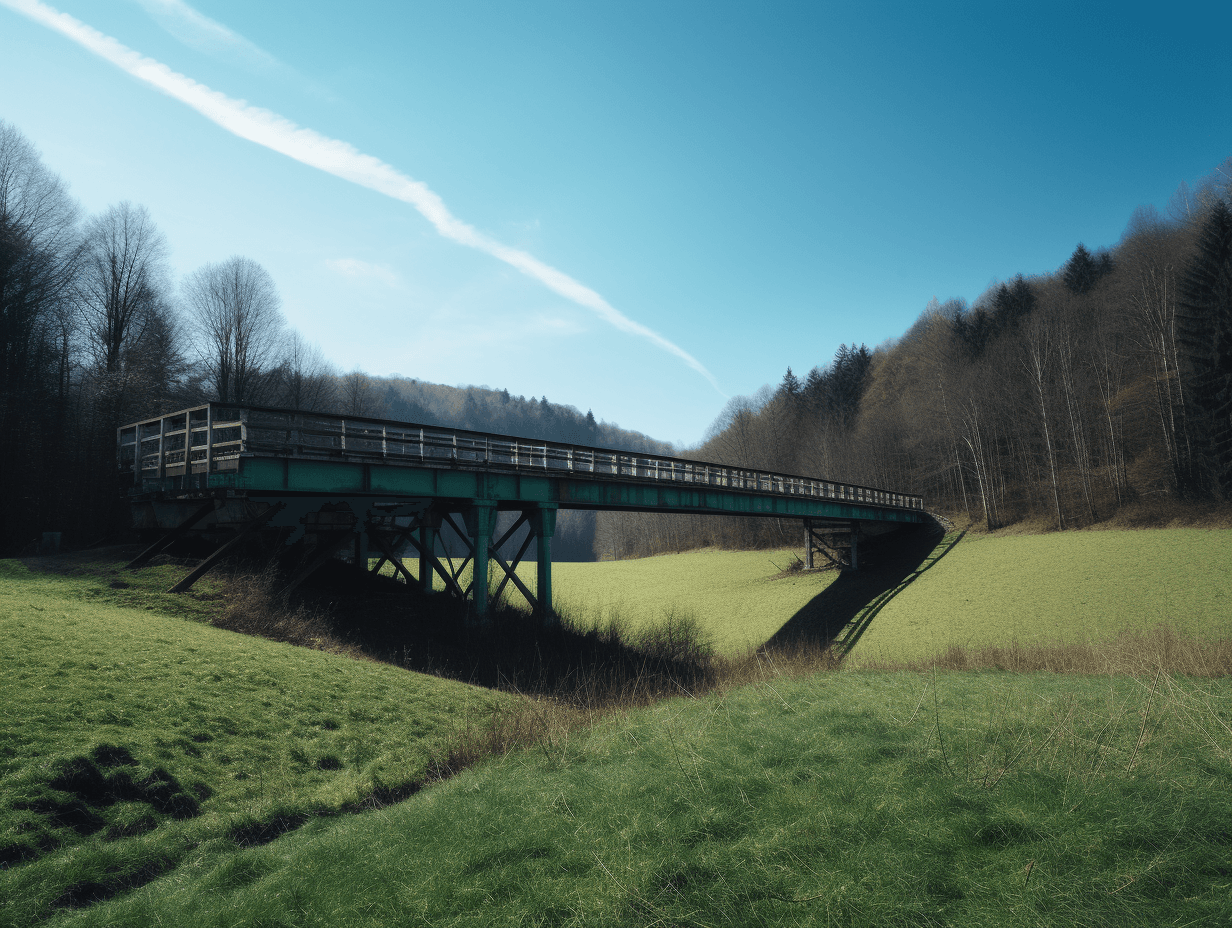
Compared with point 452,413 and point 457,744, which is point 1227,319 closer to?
point 457,744

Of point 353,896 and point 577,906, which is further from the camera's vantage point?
point 353,896

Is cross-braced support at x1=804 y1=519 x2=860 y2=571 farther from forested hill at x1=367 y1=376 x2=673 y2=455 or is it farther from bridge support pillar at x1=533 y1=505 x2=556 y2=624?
forested hill at x1=367 y1=376 x2=673 y2=455

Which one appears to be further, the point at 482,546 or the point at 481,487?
the point at 481,487

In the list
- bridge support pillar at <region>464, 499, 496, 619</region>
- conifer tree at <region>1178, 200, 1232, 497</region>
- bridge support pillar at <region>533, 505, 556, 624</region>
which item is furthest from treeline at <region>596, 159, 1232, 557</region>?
bridge support pillar at <region>464, 499, 496, 619</region>

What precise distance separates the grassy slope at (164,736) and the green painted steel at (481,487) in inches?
144

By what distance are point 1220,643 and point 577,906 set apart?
1784 centimetres

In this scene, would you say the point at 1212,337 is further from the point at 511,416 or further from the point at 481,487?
the point at 511,416

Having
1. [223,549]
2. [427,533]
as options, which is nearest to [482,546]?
[427,533]

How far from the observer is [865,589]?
33.7 meters

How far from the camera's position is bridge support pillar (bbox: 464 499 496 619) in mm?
17203

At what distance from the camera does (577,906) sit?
4.01 meters

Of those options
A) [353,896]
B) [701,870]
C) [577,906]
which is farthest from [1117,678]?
[353,896]

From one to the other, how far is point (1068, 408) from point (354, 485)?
45696 mm

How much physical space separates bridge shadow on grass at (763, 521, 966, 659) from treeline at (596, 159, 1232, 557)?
556cm
